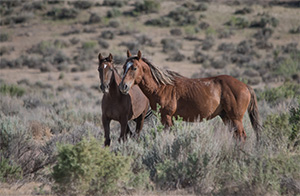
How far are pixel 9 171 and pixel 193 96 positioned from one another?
3.74 meters

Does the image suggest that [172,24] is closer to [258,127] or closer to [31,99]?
[31,99]

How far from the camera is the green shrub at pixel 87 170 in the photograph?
519 centimetres

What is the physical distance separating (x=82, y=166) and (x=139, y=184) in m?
0.93

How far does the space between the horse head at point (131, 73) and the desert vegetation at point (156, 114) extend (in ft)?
2.75

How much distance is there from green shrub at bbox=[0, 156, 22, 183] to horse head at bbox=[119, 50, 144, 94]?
2.24 metres

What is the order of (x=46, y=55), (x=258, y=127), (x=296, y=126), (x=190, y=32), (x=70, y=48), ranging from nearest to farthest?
(x=296, y=126) → (x=258, y=127) → (x=46, y=55) → (x=70, y=48) → (x=190, y=32)

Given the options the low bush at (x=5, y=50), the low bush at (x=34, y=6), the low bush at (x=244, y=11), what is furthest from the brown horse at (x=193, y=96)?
the low bush at (x=34, y=6)

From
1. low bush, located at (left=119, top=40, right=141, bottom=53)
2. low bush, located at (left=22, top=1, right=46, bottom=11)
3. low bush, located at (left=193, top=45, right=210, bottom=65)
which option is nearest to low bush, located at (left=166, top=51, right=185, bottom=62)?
low bush, located at (left=193, top=45, right=210, bottom=65)

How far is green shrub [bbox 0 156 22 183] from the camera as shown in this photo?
6172 millimetres

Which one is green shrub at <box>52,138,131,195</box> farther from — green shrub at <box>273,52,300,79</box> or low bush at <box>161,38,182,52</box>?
low bush at <box>161,38,182,52</box>

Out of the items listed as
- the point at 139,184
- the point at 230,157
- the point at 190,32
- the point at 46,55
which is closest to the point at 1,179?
the point at 139,184

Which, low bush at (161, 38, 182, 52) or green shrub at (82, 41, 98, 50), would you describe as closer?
low bush at (161, 38, 182, 52)

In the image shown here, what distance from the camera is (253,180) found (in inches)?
222

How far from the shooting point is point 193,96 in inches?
313
